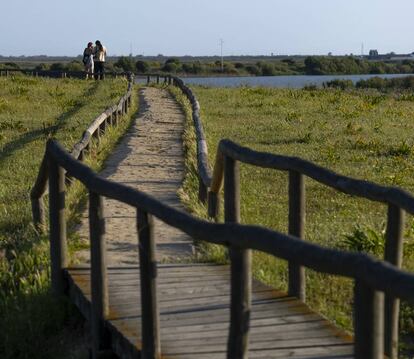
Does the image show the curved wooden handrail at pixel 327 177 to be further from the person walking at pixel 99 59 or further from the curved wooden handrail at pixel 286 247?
the person walking at pixel 99 59

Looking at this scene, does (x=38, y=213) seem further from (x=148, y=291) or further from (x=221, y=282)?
(x=148, y=291)

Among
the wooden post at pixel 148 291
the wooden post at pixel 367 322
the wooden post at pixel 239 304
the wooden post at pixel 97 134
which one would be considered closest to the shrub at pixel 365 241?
the wooden post at pixel 148 291

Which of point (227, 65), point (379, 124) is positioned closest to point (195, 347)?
point (379, 124)

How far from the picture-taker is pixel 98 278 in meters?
5.75

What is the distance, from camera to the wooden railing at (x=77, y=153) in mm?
8312

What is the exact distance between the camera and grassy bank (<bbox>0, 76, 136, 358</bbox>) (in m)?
6.25

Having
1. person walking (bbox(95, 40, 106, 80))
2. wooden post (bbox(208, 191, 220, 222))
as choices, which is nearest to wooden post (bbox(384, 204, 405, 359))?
wooden post (bbox(208, 191, 220, 222))

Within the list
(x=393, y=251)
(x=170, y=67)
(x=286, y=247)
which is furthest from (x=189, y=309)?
(x=170, y=67)

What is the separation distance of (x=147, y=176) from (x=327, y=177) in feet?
19.3

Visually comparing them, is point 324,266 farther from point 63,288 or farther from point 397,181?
point 397,181

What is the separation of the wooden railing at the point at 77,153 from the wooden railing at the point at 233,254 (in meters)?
1.04

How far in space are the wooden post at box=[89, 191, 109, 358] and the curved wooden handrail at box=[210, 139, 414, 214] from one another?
1.23 meters

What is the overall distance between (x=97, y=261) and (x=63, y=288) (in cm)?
93

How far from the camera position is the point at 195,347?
499 centimetres
